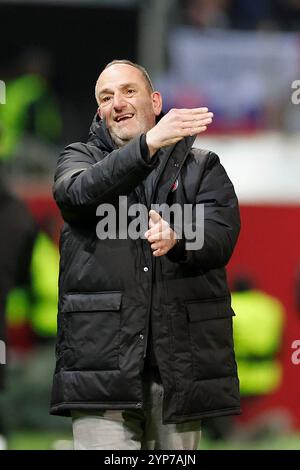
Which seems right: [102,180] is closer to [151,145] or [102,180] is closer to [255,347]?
[151,145]

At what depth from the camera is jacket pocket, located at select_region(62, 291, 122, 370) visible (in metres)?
4.59

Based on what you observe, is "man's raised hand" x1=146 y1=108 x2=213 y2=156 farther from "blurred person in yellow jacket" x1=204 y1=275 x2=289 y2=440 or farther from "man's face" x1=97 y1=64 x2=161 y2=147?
"blurred person in yellow jacket" x1=204 y1=275 x2=289 y2=440

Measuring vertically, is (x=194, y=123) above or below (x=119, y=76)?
below

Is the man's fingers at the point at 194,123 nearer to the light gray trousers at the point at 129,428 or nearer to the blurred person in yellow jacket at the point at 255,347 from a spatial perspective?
the light gray trousers at the point at 129,428

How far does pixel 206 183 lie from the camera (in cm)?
477

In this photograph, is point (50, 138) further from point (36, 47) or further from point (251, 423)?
point (251, 423)

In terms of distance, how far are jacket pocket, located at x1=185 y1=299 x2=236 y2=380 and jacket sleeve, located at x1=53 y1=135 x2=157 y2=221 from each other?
0.45m

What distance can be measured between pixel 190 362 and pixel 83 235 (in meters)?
0.53

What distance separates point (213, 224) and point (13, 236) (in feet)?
9.50

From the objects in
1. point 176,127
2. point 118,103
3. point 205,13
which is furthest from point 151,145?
point 205,13

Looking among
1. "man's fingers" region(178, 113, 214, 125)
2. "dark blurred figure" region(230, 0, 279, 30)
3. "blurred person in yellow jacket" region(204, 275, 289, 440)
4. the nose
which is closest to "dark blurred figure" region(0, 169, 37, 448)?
"blurred person in yellow jacket" region(204, 275, 289, 440)

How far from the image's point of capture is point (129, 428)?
4664 mm

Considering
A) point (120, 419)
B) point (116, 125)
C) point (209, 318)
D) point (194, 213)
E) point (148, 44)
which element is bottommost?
point (120, 419)

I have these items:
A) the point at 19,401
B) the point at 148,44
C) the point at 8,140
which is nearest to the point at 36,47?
the point at 148,44
